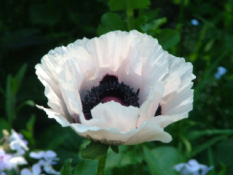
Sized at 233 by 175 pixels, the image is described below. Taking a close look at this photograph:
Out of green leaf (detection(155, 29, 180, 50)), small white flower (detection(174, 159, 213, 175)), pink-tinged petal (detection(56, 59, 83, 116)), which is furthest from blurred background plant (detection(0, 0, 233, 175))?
pink-tinged petal (detection(56, 59, 83, 116))

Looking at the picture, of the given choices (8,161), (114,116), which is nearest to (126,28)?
(8,161)

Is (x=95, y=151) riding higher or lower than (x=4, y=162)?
lower

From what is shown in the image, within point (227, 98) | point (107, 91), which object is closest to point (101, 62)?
point (107, 91)

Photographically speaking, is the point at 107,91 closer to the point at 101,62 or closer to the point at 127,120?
the point at 101,62

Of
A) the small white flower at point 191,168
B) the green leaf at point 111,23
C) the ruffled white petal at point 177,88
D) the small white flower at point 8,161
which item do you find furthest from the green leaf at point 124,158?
the ruffled white petal at point 177,88

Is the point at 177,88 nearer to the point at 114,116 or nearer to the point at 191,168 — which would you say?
the point at 114,116

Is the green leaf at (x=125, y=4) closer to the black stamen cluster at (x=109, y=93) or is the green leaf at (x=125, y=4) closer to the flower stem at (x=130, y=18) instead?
the flower stem at (x=130, y=18)

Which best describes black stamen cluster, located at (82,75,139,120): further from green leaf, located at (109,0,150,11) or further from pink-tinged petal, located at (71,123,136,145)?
green leaf, located at (109,0,150,11)
